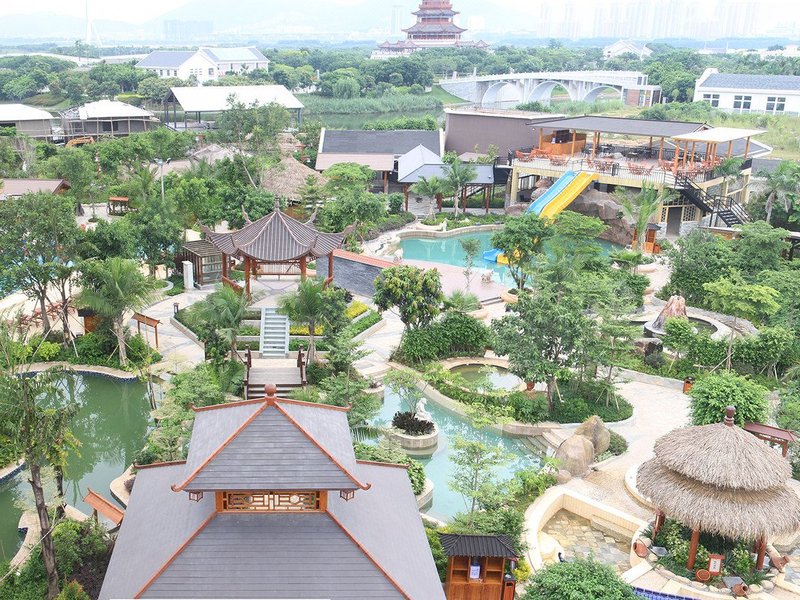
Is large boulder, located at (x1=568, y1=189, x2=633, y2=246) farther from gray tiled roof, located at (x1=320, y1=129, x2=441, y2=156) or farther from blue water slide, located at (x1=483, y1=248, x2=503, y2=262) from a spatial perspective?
gray tiled roof, located at (x1=320, y1=129, x2=441, y2=156)

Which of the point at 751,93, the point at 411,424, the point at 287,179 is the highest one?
the point at 751,93

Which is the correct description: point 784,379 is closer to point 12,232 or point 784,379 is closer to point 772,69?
point 12,232

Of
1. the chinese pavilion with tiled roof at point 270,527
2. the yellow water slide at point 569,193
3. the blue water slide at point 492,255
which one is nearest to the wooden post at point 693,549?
the chinese pavilion with tiled roof at point 270,527

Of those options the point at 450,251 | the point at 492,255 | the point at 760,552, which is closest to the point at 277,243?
the point at 492,255

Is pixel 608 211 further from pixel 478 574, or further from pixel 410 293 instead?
pixel 478 574

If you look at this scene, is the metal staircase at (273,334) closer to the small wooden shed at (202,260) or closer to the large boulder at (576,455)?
the small wooden shed at (202,260)

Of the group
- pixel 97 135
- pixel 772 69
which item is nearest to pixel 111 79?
pixel 97 135

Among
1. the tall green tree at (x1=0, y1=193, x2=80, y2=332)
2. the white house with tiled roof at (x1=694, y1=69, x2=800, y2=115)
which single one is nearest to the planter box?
the tall green tree at (x1=0, y1=193, x2=80, y2=332)
